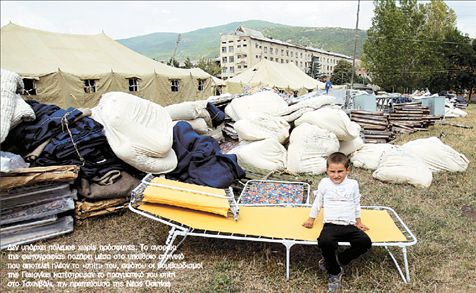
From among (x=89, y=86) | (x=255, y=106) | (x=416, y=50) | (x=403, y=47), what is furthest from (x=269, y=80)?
(x=255, y=106)

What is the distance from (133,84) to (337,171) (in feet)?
41.7

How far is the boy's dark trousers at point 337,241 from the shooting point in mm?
2240

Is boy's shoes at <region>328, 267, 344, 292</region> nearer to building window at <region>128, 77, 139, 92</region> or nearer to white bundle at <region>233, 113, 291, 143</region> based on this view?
white bundle at <region>233, 113, 291, 143</region>

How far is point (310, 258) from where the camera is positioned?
8.77ft

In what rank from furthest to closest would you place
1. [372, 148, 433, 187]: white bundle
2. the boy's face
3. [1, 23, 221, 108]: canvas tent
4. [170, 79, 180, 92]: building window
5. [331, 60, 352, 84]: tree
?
[331, 60, 352, 84]: tree → [170, 79, 180, 92]: building window → [1, 23, 221, 108]: canvas tent → [372, 148, 433, 187]: white bundle → the boy's face

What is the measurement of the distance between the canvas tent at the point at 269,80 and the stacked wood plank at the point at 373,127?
1206 centimetres

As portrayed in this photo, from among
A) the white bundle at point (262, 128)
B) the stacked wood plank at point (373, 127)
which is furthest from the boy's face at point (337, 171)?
the stacked wood plank at point (373, 127)

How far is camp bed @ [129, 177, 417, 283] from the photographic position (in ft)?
7.91

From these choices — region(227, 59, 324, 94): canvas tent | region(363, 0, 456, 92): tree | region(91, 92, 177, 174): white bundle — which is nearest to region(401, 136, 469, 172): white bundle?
region(91, 92, 177, 174): white bundle

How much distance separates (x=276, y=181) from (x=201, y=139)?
42.8 inches

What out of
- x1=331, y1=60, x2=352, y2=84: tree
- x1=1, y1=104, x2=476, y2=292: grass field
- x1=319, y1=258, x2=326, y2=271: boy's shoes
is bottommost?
x1=331, y1=60, x2=352, y2=84: tree

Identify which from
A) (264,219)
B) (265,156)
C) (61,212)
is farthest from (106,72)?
(264,219)

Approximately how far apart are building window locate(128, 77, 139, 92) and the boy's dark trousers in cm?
1269

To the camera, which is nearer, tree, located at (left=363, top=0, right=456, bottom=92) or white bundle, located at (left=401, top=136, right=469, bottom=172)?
white bundle, located at (left=401, top=136, right=469, bottom=172)
